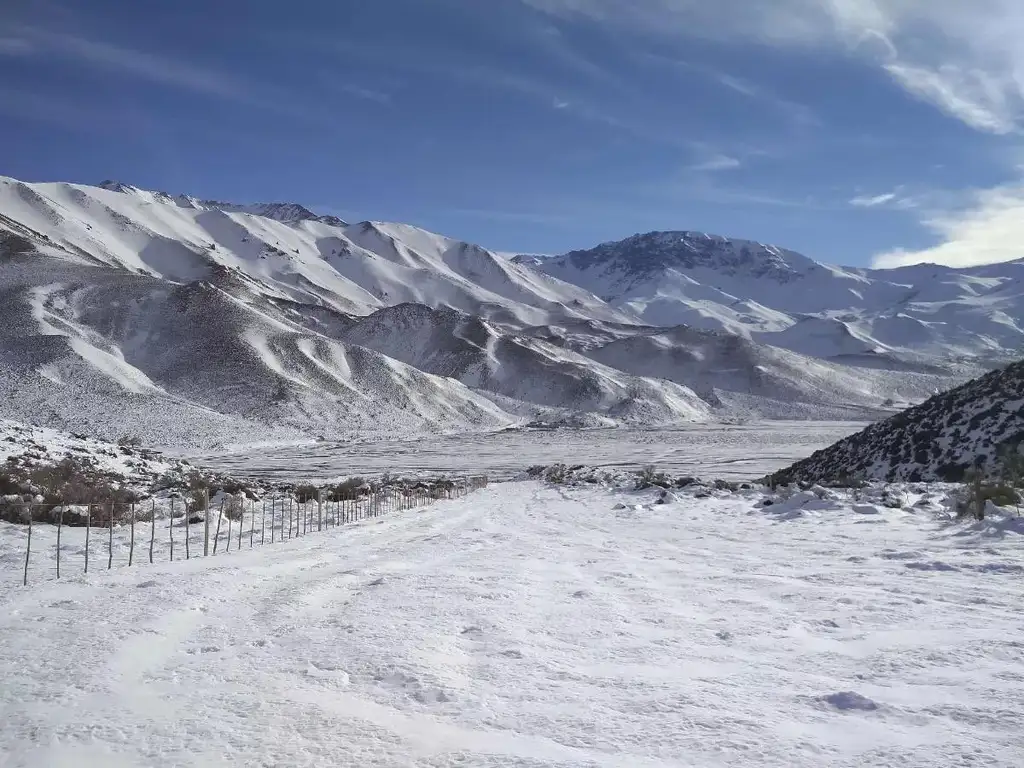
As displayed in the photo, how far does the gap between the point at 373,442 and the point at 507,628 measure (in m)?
63.3

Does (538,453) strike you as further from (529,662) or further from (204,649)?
(529,662)

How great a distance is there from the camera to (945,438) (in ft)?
61.9

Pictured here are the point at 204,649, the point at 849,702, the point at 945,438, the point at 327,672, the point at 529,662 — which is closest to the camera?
the point at 849,702

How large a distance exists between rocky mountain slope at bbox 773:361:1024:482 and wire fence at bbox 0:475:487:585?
13.8 metres

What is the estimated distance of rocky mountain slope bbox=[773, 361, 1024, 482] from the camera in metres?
17.2

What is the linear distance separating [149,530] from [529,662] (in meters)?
9.96

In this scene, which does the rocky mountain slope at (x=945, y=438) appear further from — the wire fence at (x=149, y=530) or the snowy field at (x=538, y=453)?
the wire fence at (x=149, y=530)

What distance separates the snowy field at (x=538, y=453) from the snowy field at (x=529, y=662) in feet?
91.1

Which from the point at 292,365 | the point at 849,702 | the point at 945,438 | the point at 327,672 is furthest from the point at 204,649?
the point at 292,365

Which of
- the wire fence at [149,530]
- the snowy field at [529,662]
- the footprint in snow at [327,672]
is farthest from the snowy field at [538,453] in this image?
the footprint in snow at [327,672]

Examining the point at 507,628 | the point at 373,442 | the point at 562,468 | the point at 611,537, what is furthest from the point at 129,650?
the point at 373,442

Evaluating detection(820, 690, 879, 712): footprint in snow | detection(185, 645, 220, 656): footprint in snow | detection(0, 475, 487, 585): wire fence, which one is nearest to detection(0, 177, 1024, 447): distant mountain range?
detection(0, 475, 487, 585): wire fence

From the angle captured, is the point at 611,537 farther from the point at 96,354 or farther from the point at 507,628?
the point at 96,354

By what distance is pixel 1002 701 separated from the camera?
10.8 ft
